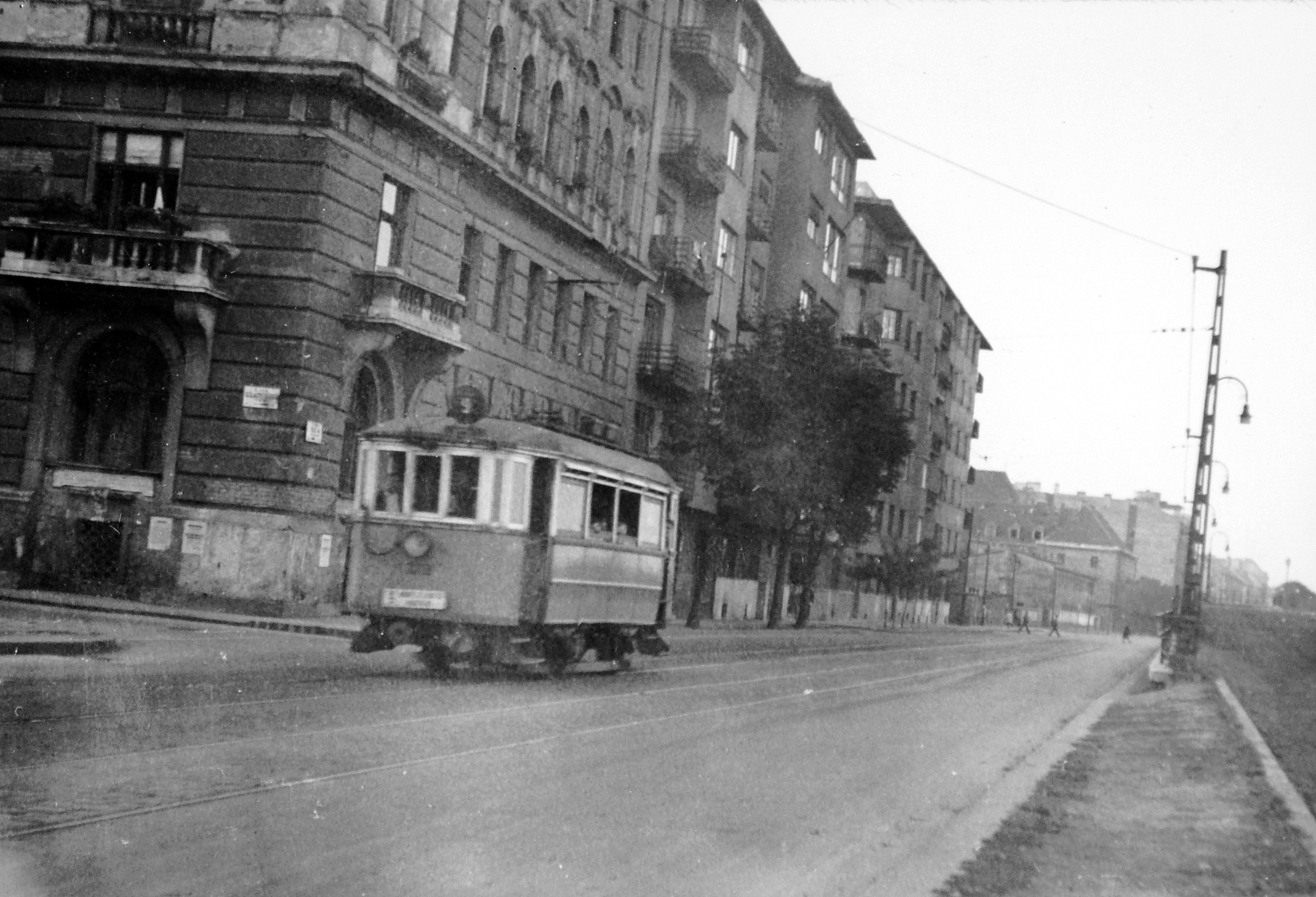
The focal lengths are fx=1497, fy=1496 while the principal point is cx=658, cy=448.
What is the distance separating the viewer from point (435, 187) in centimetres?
2747

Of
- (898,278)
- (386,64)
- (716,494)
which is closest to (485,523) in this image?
(386,64)

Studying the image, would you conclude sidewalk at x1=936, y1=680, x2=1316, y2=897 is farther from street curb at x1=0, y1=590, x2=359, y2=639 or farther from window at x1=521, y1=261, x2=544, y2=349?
window at x1=521, y1=261, x2=544, y2=349

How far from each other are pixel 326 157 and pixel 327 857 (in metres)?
18.8

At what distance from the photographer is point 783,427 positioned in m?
43.6

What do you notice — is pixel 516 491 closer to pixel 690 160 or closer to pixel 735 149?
pixel 690 160

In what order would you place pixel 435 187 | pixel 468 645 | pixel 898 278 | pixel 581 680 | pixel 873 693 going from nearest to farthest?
pixel 468 645, pixel 581 680, pixel 873 693, pixel 435 187, pixel 898 278

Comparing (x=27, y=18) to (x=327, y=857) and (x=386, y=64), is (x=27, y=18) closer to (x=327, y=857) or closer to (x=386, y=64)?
(x=386, y=64)

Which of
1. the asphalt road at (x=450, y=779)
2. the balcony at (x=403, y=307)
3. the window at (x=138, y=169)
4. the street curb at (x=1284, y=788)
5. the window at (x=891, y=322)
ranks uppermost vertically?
the window at (x=891, y=322)

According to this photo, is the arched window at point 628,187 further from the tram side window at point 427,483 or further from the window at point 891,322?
the window at point 891,322

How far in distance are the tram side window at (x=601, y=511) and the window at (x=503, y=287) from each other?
13495 millimetres

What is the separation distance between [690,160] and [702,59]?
3.38 metres

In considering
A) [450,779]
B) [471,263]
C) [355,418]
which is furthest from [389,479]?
[471,263]

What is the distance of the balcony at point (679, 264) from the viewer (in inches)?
1663

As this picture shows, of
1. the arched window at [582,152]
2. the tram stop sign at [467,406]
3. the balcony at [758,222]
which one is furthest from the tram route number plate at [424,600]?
the balcony at [758,222]
